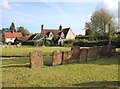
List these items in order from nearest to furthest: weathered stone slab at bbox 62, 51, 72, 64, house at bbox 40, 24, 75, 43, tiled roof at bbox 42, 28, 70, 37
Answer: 1. weathered stone slab at bbox 62, 51, 72, 64
2. house at bbox 40, 24, 75, 43
3. tiled roof at bbox 42, 28, 70, 37

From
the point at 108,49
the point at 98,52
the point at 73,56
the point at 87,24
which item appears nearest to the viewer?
the point at 73,56

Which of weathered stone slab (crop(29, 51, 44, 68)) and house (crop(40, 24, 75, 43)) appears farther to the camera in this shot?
house (crop(40, 24, 75, 43))

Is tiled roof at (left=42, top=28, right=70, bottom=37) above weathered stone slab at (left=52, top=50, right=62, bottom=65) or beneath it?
above

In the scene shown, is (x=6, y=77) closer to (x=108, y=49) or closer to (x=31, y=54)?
(x=31, y=54)

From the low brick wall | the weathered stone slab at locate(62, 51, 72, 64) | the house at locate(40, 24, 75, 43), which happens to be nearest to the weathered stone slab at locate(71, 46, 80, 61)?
the low brick wall

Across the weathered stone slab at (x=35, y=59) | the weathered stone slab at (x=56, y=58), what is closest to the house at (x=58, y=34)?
the weathered stone slab at (x=56, y=58)

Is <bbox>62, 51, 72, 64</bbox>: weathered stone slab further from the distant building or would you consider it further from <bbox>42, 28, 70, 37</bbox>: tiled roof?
<bbox>42, 28, 70, 37</bbox>: tiled roof

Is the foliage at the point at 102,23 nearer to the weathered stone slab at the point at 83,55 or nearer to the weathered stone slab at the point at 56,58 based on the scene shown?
the weathered stone slab at the point at 83,55

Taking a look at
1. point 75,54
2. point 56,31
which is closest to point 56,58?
point 75,54

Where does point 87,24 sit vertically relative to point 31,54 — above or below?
above

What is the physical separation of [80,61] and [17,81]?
894cm

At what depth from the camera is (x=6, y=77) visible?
1145cm

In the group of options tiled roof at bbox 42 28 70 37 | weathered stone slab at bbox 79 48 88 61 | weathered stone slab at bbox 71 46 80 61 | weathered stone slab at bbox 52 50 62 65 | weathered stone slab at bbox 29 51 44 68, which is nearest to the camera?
weathered stone slab at bbox 29 51 44 68

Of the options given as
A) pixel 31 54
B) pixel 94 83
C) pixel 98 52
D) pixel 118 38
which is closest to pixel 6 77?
pixel 31 54
